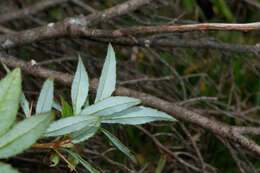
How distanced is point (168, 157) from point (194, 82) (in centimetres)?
94

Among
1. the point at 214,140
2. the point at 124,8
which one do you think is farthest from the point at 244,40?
the point at 124,8

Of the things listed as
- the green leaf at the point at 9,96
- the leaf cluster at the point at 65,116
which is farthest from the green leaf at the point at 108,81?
the green leaf at the point at 9,96

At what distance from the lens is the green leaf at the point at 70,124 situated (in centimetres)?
47

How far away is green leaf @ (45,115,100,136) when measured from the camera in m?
0.47

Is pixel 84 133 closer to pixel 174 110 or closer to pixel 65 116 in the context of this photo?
pixel 65 116

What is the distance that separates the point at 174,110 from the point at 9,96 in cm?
49

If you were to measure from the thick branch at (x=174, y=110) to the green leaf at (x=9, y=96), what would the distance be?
0.40m

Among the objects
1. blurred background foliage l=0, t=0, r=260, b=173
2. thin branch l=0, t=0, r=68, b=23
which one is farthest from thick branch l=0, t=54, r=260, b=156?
thin branch l=0, t=0, r=68, b=23

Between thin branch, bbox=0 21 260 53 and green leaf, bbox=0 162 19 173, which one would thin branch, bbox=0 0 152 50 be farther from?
green leaf, bbox=0 162 19 173

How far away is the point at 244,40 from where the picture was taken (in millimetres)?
2236

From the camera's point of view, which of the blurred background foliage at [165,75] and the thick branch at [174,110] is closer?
the thick branch at [174,110]

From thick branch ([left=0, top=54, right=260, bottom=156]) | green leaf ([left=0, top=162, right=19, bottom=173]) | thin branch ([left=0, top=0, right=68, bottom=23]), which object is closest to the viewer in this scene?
green leaf ([left=0, top=162, right=19, bottom=173])

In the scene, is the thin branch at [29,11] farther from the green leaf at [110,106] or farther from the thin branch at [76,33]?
the green leaf at [110,106]

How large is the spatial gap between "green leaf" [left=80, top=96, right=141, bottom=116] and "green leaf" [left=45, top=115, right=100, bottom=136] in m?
0.04
